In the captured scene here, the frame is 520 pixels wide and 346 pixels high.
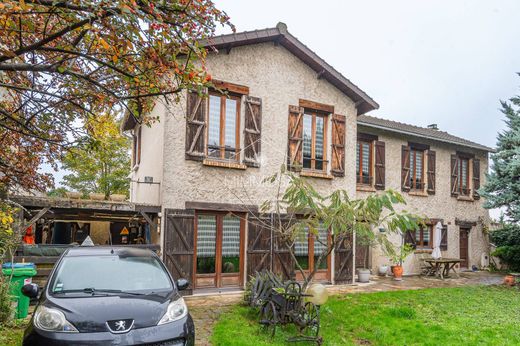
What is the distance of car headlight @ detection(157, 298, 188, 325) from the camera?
4.86 m

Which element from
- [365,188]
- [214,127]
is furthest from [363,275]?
[214,127]

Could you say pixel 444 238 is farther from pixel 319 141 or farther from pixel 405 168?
pixel 319 141

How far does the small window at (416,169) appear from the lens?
58.4 feet

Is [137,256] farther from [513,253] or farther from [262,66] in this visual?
[513,253]

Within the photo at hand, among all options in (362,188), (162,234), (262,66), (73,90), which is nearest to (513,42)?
(362,188)

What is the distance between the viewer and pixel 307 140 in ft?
44.2

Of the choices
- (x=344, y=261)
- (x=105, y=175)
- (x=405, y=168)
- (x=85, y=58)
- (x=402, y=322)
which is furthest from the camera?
(x=105, y=175)

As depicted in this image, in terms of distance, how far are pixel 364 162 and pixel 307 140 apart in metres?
4.12

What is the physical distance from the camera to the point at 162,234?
1080cm

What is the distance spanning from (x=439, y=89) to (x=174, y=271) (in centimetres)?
2203

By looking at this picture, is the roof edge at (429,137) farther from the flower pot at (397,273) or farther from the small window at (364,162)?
the flower pot at (397,273)

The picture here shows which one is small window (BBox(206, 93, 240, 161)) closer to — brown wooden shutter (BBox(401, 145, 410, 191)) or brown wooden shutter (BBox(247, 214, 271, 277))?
brown wooden shutter (BBox(247, 214, 271, 277))

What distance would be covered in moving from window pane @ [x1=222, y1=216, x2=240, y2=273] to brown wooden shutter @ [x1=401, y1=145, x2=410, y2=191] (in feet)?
27.9

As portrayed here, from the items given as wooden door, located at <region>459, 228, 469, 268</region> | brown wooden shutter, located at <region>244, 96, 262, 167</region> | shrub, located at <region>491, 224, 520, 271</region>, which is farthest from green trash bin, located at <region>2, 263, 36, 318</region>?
shrub, located at <region>491, 224, 520, 271</region>
